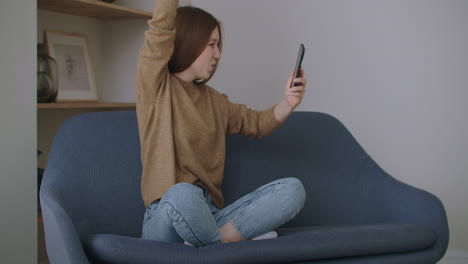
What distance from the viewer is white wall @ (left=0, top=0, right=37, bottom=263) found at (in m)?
1.97

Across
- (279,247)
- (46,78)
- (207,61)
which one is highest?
(207,61)

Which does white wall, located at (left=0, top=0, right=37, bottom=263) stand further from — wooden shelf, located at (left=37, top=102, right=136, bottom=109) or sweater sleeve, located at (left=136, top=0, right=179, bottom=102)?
sweater sleeve, located at (left=136, top=0, right=179, bottom=102)

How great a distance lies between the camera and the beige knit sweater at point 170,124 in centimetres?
176

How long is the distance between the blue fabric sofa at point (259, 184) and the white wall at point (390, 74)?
67cm

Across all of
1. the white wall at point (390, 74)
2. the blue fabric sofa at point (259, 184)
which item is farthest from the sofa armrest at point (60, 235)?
the white wall at point (390, 74)

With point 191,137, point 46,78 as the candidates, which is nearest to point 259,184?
point 191,137

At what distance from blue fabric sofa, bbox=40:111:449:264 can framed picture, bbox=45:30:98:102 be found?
670mm

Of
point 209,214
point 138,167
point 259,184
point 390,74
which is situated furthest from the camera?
point 390,74

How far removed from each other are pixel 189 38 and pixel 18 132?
2.16 ft

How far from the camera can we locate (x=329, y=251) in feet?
5.18

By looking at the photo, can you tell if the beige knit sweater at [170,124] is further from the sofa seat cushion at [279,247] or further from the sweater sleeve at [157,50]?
the sofa seat cushion at [279,247]

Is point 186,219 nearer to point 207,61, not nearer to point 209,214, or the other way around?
point 209,214

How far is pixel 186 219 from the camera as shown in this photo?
1554 millimetres

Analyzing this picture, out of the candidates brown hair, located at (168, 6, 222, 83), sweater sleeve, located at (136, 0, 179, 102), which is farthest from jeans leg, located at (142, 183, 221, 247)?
brown hair, located at (168, 6, 222, 83)
